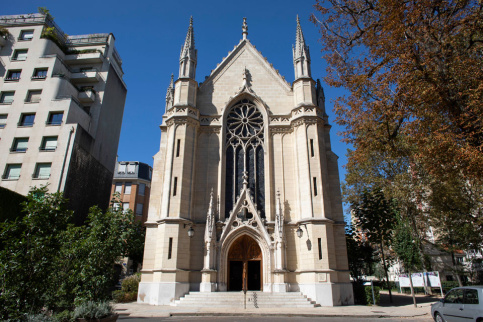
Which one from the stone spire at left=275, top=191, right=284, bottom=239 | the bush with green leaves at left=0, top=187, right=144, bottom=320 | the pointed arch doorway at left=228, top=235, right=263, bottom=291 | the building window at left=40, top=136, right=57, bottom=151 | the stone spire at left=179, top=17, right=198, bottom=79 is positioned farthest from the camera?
the building window at left=40, top=136, right=57, bottom=151

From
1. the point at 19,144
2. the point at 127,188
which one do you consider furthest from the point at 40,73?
the point at 127,188

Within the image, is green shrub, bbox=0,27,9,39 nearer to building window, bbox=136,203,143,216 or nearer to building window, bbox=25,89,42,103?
building window, bbox=25,89,42,103

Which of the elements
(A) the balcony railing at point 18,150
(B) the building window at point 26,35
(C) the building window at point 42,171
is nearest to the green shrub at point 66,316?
(C) the building window at point 42,171

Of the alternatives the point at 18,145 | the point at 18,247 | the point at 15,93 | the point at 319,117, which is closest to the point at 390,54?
the point at 319,117

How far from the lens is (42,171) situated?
86.2 ft

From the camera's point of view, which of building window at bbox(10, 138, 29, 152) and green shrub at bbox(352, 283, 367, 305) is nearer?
green shrub at bbox(352, 283, 367, 305)

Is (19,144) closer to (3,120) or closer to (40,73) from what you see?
(3,120)

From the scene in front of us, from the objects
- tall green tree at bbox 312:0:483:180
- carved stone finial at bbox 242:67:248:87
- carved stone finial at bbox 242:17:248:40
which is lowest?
tall green tree at bbox 312:0:483:180

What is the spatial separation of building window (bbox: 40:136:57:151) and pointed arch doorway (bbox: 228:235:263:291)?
18.4 metres

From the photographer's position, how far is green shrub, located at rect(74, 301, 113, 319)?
27.3ft

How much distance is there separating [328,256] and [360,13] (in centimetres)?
1280

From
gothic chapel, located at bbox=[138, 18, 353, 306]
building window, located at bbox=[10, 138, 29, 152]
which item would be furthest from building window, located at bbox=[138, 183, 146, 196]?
gothic chapel, located at bbox=[138, 18, 353, 306]

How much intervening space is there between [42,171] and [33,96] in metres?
8.41

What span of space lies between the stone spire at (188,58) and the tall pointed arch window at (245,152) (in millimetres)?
4200
